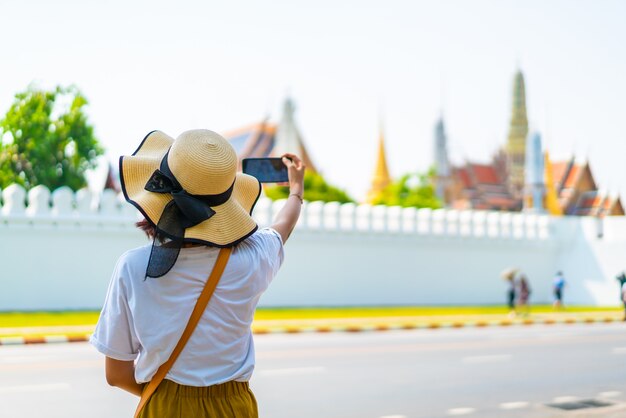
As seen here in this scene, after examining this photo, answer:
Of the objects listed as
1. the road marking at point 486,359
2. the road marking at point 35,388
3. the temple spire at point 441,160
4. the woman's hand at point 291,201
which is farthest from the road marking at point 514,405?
the temple spire at point 441,160

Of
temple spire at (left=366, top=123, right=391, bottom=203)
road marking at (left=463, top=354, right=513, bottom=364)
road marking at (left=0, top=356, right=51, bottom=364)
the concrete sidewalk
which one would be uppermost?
temple spire at (left=366, top=123, right=391, bottom=203)

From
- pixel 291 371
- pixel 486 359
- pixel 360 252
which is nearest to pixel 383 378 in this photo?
pixel 291 371

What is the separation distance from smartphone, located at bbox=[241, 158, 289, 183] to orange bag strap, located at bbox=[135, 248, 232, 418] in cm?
62

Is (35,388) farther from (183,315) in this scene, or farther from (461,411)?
(183,315)

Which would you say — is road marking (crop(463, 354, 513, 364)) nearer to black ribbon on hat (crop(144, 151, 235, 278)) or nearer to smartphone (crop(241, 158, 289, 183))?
smartphone (crop(241, 158, 289, 183))

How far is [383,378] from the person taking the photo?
10195 mm

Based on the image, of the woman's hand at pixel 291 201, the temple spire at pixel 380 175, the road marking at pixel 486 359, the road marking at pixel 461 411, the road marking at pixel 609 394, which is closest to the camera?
the woman's hand at pixel 291 201

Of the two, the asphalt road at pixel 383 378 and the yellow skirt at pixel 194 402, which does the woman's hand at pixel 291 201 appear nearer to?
the yellow skirt at pixel 194 402

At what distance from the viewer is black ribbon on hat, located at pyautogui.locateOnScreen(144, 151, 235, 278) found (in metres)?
2.51

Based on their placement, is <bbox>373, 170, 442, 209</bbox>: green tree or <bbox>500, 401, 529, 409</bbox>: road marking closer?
<bbox>500, 401, 529, 409</bbox>: road marking

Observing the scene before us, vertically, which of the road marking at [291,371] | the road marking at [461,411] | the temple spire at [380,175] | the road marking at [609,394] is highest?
the temple spire at [380,175]

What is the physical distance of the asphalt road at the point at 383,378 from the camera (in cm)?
803

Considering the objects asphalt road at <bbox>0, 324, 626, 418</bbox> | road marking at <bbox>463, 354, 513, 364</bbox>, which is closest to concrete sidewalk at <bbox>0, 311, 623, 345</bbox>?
asphalt road at <bbox>0, 324, 626, 418</bbox>

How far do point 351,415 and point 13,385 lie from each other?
3877 millimetres
